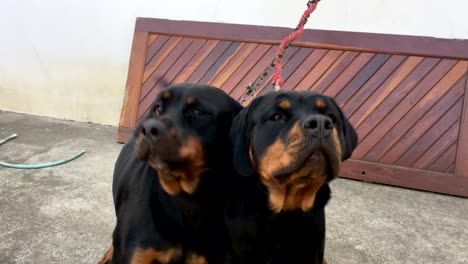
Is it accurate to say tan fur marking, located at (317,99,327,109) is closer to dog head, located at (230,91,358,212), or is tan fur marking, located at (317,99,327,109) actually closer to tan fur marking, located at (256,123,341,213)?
dog head, located at (230,91,358,212)

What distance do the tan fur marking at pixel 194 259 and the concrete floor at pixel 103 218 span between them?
2.78 ft

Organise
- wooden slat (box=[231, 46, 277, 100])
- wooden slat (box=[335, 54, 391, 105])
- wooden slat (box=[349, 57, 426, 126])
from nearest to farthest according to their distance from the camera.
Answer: wooden slat (box=[349, 57, 426, 126]) → wooden slat (box=[335, 54, 391, 105]) → wooden slat (box=[231, 46, 277, 100])

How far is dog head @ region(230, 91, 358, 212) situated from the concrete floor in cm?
100

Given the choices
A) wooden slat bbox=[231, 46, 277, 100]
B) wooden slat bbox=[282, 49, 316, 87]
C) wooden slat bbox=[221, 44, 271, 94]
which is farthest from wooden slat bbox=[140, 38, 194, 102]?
wooden slat bbox=[282, 49, 316, 87]

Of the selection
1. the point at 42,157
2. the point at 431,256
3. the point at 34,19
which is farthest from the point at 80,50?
the point at 431,256

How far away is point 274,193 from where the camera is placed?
2.00 meters

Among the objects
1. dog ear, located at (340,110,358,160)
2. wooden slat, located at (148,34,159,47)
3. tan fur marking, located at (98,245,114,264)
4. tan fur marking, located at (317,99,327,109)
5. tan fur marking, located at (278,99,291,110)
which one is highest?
wooden slat, located at (148,34,159,47)

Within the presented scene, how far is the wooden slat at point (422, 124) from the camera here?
4.14 metres

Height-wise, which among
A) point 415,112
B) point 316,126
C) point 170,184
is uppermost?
point 415,112

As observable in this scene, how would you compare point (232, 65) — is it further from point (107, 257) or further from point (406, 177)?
point (107, 257)

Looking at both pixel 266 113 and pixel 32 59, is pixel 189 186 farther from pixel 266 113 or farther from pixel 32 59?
pixel 32 59

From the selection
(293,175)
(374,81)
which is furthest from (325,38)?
(293,175)

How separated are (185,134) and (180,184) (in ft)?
0.78

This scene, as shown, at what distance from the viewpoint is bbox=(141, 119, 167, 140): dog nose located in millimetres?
1885
